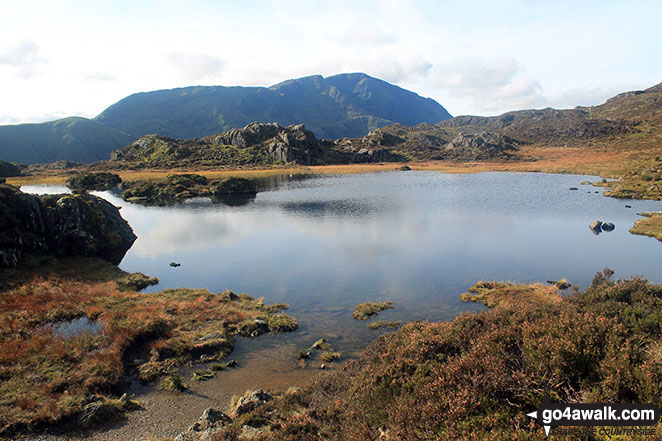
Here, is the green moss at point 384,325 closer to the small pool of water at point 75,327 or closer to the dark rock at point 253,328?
the dark rock at point 253,328

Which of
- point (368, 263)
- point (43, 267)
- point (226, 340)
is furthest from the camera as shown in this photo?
point (368, 263)

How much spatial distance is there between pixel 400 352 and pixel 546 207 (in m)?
56.8

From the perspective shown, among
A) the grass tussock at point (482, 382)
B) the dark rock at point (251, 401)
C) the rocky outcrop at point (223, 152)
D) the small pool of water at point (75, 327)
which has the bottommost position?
the dark rock at point (251, 401)

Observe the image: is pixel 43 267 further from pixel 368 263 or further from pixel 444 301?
pixel 444 301

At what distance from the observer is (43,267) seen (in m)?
29.6

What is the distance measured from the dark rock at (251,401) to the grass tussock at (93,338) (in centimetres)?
436

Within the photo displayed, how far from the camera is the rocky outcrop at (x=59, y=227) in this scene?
97.5 ft

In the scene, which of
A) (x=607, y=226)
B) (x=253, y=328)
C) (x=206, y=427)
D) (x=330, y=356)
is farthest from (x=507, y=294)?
(x=607, y=226)

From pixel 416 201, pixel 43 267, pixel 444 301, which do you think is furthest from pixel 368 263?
pixel 416 201

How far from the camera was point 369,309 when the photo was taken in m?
23.5

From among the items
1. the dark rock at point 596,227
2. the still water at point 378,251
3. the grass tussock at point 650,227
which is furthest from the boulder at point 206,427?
the dark rock at point 596,227

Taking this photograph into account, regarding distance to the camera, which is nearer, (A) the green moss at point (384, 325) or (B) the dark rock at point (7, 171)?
Result: (A) the green moss at point (384, 325)

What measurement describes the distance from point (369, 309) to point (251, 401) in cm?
1154

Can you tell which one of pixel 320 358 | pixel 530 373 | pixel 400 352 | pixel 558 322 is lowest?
pixel 320 358
